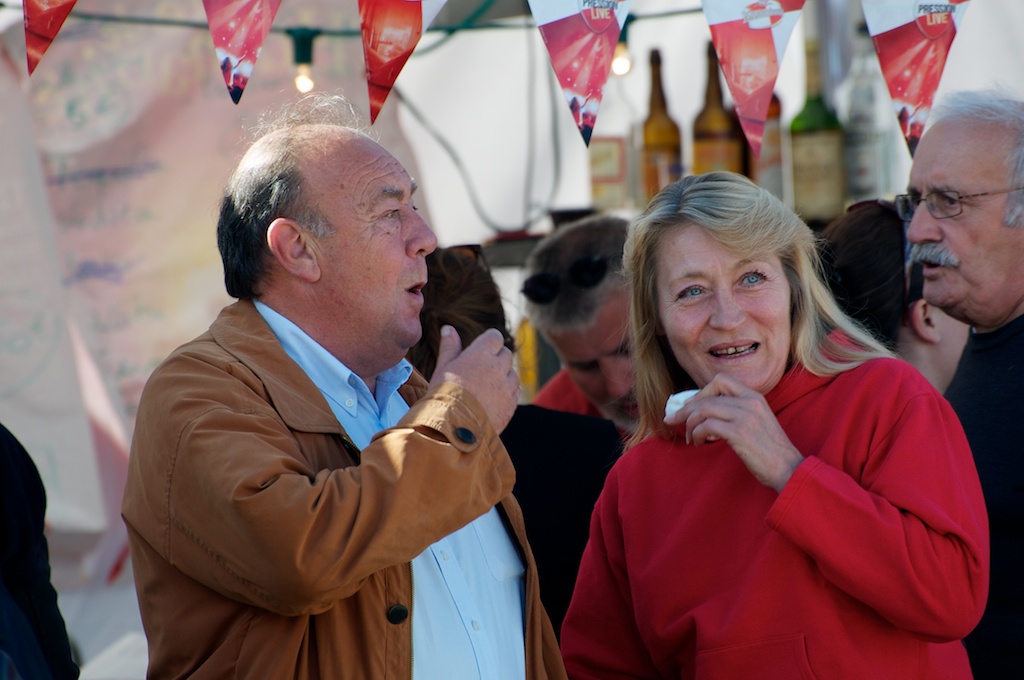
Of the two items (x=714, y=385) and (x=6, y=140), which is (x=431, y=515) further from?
(x=6, y=140)

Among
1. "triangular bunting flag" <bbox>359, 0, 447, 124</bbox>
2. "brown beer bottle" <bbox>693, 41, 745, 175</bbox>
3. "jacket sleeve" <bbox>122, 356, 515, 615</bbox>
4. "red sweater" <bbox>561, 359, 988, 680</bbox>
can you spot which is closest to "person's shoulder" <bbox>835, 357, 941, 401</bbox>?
"red sweater" <bbox>561, 359, 988, 680</bbox>

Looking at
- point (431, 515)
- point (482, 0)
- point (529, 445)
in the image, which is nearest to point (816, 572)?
point (431, 515)

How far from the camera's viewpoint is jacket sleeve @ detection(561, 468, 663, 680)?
1955 millimetres

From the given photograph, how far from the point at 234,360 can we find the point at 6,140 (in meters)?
2.53

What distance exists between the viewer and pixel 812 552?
1617mm

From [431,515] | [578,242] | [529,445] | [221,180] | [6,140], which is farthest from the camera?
[221,180]

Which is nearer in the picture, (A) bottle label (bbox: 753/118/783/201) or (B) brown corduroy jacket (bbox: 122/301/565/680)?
(B) brown corduroy jacket (bbox: 122/301/565/680)

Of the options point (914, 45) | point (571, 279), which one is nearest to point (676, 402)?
point (914, 45)

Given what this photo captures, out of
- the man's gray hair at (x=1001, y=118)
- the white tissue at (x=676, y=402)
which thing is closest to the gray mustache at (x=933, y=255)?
the man's gray hair at (x=1001, y=118)

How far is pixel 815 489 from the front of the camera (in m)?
1.63

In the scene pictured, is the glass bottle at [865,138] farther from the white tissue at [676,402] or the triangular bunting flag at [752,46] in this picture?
the white tissue at [676,402]

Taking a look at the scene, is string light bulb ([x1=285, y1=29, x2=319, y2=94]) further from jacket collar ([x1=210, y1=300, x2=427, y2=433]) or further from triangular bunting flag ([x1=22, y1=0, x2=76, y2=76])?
jacket collar ([x1=210, y1=300, x2=427, y2=433])

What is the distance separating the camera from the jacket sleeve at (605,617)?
196 centimetres

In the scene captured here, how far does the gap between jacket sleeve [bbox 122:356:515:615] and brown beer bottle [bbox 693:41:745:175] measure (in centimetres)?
223
